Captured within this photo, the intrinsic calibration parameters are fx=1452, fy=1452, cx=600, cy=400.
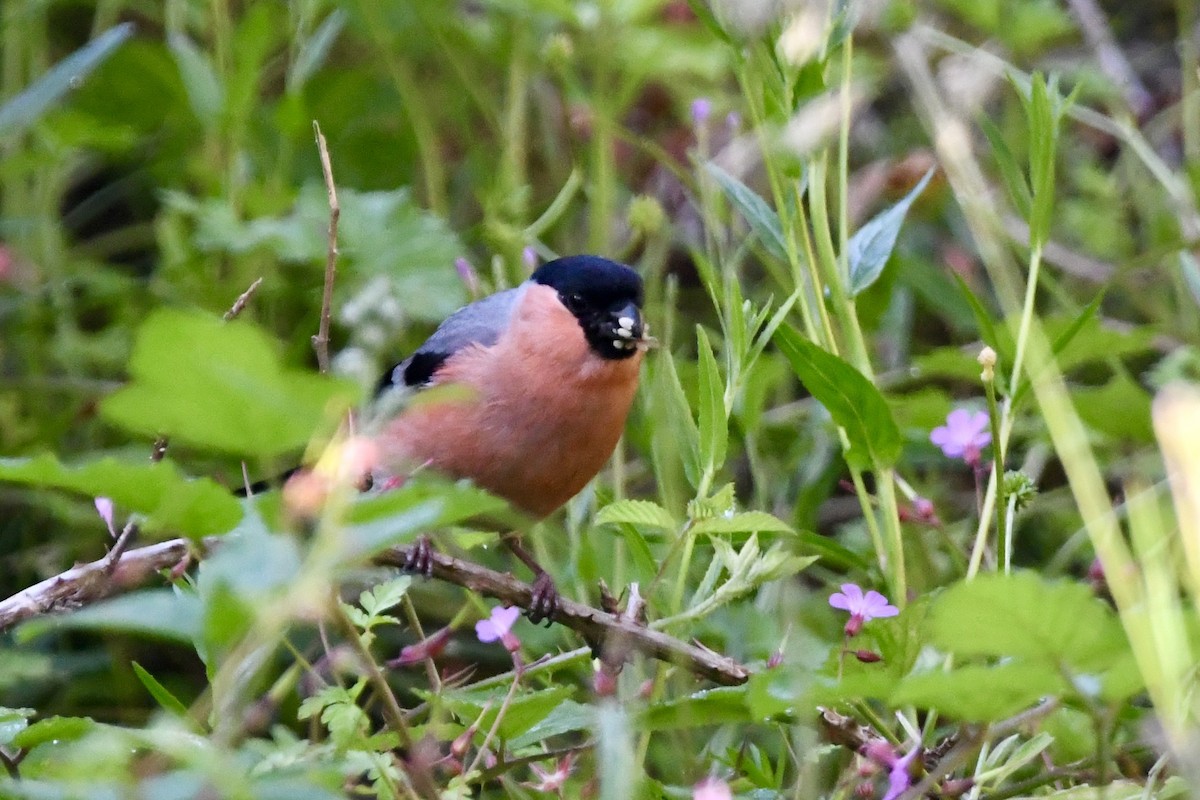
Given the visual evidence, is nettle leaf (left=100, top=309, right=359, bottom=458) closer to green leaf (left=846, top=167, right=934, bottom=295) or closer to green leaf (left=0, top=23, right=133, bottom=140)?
green leaf (left=846, top=167, right=934, bottom=295)

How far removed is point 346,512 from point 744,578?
63 cm

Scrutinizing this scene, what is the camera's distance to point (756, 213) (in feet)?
4.99

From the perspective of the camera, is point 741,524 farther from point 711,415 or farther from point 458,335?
point 458,335

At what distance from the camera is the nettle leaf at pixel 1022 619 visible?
2.70ft

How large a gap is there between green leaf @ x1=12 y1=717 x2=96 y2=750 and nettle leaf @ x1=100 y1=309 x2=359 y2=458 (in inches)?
18.2

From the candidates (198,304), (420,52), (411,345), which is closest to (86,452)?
(198,304)

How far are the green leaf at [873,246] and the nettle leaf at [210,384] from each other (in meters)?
0.90

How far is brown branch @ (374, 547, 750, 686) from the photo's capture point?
1314 mm

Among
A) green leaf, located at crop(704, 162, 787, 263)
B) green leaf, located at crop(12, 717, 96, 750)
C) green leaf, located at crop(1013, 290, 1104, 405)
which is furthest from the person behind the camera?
green leaf, located at crop(704, 162, 787, 263)

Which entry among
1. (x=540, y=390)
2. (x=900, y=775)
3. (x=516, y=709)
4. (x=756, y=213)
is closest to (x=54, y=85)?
(x=540, y=390)

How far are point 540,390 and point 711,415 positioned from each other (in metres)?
0.76

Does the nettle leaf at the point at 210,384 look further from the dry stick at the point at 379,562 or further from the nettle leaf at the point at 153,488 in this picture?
the dry stick at the point at 379,562

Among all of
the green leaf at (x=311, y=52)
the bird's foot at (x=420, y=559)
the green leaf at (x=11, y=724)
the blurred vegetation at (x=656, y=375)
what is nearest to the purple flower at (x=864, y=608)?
the blurred vegetation at (x=656, y=375)

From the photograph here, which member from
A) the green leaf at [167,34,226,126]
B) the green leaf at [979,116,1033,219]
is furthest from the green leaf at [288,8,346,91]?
the green leaf at [979,116,1033,219]
